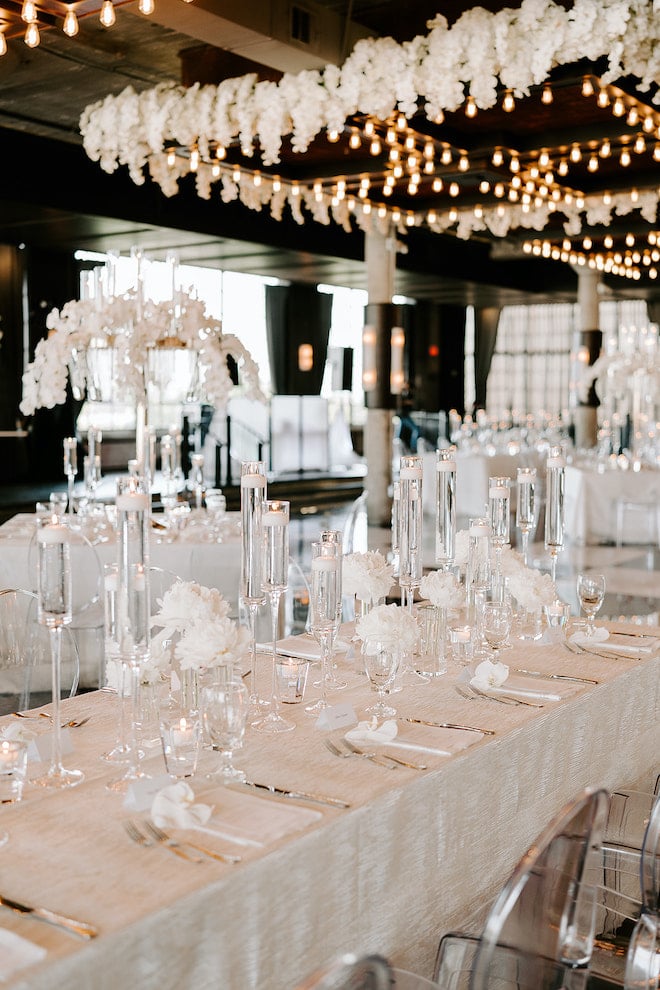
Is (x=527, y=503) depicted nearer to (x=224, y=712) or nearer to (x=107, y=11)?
(x=224, y=712)

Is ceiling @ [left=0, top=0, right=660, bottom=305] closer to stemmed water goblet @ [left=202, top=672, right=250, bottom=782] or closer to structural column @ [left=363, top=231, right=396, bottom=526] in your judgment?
structural column @ [left=363, top=231, right=396, bottom=526]

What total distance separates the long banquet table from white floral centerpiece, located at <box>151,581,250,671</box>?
8.1 inches

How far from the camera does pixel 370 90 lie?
6.82 meters

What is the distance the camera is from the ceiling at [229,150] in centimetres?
659

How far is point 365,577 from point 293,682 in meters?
0.36

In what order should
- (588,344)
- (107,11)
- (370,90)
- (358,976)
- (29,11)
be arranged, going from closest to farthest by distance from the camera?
(358,976) < (107,11) < (29,11) < (370,90) < (588,344)

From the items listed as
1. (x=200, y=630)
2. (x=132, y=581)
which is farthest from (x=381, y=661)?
(x=132, y=581)

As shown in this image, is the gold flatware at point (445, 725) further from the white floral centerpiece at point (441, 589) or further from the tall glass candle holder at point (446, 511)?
the tall glass candle holder at point (446, 511)

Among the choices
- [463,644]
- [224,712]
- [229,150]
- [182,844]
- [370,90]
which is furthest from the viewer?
[229,150]

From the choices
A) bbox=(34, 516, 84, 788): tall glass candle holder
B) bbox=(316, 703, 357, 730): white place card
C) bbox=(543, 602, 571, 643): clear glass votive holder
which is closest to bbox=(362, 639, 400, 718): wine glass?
bbox=(316, 703, 357, 730): white place card

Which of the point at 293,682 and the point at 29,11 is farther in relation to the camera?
the point at 29,11

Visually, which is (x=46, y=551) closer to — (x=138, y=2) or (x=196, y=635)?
(x=196, y=635)

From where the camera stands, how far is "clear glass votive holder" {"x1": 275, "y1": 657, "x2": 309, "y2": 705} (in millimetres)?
2908

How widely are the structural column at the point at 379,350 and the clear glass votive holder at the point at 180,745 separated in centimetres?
1064
